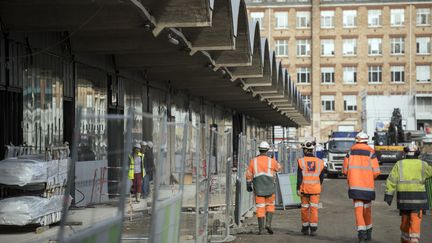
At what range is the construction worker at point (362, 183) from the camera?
39.3ft

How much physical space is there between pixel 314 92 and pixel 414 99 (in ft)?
38.5

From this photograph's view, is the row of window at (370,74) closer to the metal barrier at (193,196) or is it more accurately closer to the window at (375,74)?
the window at (375,74)

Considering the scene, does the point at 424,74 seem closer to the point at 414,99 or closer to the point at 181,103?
the point at 414,99

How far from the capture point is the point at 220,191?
14352 mm

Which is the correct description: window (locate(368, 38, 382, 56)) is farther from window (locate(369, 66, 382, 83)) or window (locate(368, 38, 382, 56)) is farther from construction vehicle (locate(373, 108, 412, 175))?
construction vehicle (locate(373, 108, 412, 175))

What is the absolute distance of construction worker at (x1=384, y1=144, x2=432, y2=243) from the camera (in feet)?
36.6

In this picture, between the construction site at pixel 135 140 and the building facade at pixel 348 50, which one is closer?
the construction site at pixel 135 140

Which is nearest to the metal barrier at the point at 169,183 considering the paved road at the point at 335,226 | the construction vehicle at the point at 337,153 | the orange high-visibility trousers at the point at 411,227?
the orange high-visibility trousers at the point at 411,227

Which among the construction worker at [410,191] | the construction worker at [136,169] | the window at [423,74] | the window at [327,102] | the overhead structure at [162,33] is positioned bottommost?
the construction worker at [410,191]

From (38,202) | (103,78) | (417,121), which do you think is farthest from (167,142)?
(417,121)

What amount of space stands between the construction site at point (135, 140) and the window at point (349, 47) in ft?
167

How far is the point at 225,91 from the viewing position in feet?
107

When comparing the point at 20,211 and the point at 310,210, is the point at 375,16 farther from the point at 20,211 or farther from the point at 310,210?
the point at 20,211

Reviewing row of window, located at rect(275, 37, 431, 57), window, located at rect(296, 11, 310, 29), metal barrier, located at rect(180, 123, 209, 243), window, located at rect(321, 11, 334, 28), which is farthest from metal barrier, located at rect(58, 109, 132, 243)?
window, located at rect(296, 11, 310, 29)
